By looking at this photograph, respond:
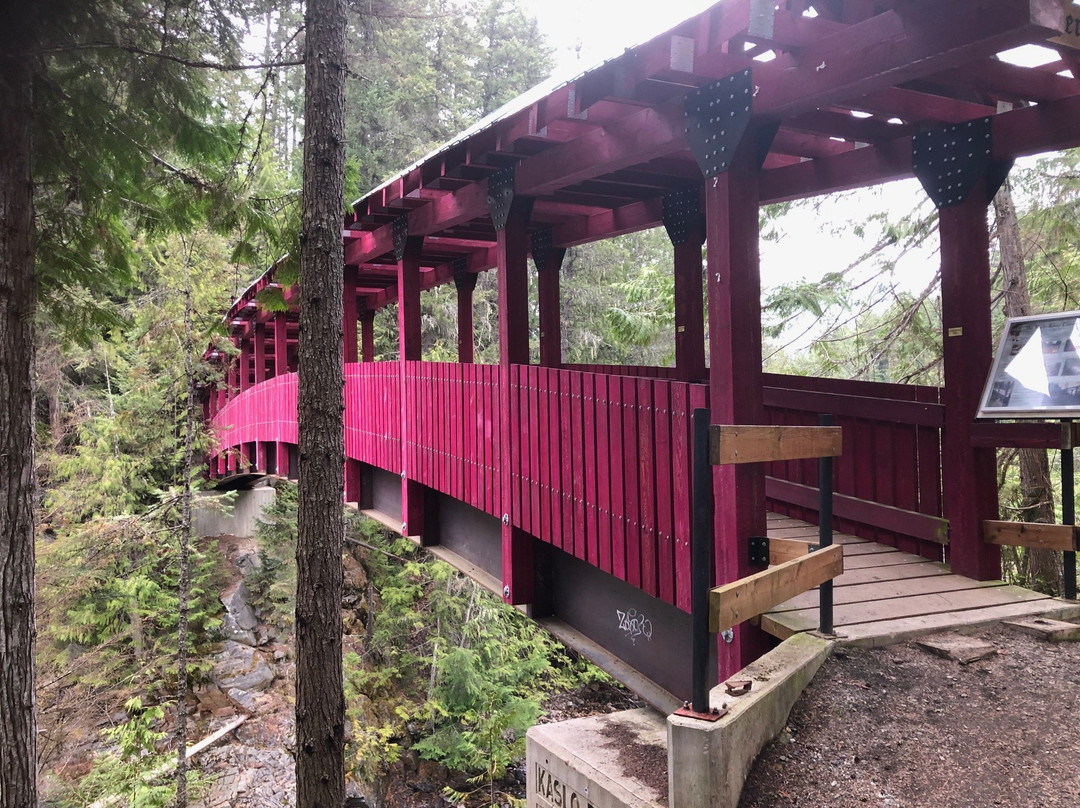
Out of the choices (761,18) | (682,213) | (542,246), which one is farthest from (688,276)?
(761,18)

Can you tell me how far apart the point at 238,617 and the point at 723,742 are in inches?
630

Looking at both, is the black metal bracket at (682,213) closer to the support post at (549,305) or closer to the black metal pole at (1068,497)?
the support post at (549,305)

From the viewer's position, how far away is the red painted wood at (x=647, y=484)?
4047mm

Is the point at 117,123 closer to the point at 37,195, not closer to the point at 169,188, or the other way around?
the point at 169,188

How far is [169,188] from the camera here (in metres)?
5.54

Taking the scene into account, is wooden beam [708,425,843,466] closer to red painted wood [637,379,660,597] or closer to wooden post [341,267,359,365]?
red painted wood [637,379,660,597]

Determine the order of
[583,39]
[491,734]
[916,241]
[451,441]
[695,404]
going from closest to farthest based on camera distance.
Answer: [695,404] < [451,441] < [916,241] < [491,734] < [583,39]

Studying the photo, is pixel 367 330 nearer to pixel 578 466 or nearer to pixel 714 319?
pixel 578 466

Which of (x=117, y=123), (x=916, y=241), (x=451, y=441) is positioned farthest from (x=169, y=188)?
(x=916, y=241)

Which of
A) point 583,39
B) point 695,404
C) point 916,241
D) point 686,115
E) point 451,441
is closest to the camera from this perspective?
point 695,404

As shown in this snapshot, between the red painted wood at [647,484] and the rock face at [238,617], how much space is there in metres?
14.0

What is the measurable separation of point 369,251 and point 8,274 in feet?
15.9

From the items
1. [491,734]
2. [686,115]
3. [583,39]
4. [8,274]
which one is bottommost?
[491,734]

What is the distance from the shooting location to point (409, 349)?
8.04 meters
